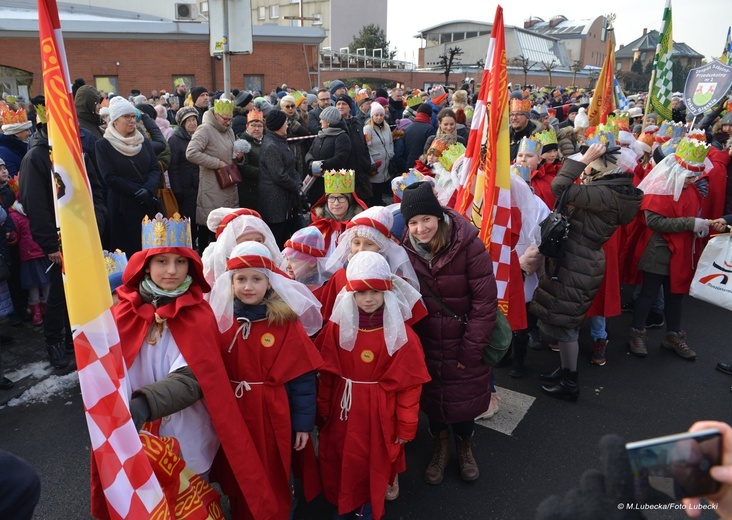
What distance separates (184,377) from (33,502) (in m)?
1.00

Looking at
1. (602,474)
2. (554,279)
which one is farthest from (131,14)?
(602,474)

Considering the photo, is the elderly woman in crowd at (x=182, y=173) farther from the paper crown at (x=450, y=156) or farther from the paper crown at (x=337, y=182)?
the paper crown at (x=450, y=156)

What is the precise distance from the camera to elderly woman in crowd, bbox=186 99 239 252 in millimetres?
5992

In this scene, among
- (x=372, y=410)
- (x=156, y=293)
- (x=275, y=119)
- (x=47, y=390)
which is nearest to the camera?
(x=156, y=293)

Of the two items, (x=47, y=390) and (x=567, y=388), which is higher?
(x=567, y=388)

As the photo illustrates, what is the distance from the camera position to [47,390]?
14.2 feet

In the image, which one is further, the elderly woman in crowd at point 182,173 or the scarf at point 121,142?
the elderly woman in crowd at point 182,173

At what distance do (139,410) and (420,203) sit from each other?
177cm

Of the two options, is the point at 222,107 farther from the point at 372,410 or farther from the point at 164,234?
the point at 372,410

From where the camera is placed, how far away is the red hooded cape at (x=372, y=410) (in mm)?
2797

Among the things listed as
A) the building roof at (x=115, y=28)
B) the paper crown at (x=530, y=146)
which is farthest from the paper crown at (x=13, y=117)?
the building roof at (x=115, y=28)

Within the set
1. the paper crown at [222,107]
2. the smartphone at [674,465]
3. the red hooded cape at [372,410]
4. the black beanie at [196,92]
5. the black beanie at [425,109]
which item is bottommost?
the red hooded cape at [372,410]

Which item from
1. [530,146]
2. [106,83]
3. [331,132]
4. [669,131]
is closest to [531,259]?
[530,146]

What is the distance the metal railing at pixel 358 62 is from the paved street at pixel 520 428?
42343 millimetres
